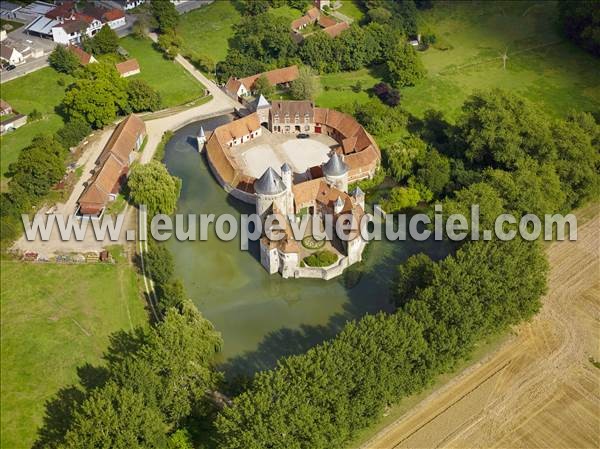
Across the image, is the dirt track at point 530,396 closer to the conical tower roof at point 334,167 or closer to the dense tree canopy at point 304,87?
the conical tower roof at point 334,167

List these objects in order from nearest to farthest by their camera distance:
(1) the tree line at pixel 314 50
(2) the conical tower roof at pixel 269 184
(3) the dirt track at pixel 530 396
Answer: (3) the dirt track at pixel 530 396, (2) the conical tower roof at pixel 269 184, (1) the tree line at pixel 314 50

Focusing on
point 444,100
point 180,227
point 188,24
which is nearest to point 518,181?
point 444,100

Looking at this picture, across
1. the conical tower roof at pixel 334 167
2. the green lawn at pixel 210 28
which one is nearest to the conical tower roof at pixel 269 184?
the conical tower roof at pixel 334 167

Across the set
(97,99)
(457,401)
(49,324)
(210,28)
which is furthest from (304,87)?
(457,401)

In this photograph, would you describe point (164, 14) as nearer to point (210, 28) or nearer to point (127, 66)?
point (210, 28)

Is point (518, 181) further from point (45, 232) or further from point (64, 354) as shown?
point (45, 232)

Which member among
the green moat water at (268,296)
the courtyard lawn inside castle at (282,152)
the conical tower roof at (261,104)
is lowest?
the green moat water at (268,296)
